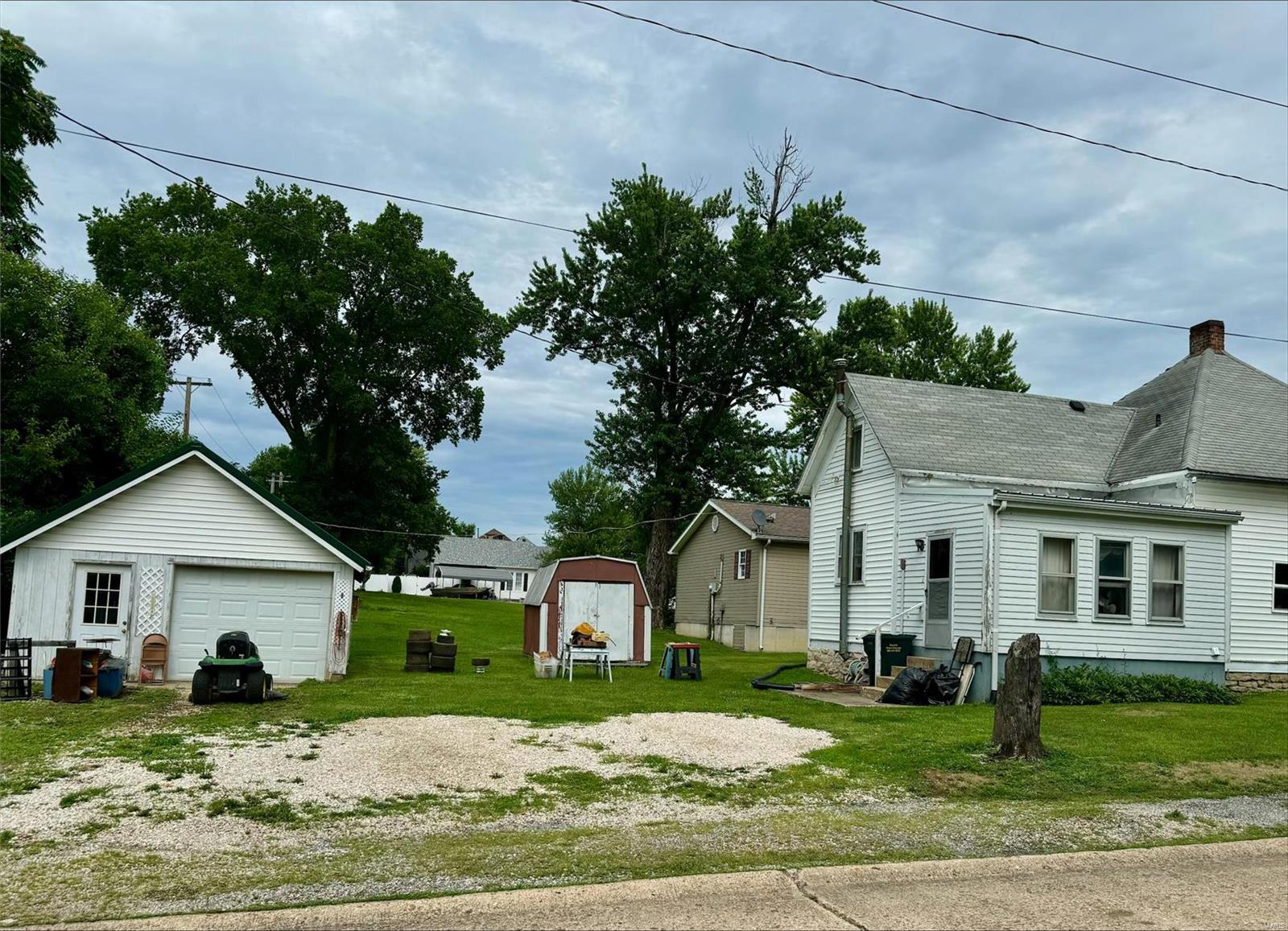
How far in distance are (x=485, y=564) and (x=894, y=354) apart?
56.7 m

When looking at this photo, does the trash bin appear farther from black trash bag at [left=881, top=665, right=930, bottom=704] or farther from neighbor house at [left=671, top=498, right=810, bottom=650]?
neighbor house at [left=671, top=498, right=810, bottom=650]

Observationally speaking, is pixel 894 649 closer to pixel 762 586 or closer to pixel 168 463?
pixel 762 586

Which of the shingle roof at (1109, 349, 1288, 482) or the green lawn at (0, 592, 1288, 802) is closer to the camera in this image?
the green lawn at (0, 592, 1288, 802)

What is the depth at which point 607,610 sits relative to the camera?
2547 centimetres

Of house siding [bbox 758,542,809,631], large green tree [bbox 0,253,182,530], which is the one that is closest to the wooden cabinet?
large green tree [bbox 0,253,182,530]

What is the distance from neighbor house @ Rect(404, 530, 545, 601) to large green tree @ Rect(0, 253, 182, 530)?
210ft

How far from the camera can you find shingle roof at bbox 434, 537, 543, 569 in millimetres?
96250

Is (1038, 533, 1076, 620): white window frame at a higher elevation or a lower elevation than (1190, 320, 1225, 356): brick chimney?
lower

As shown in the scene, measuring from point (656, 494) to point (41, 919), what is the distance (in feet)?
115

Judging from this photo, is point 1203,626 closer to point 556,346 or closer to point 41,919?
point 41,919

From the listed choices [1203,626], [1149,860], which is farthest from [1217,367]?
[1149,860]

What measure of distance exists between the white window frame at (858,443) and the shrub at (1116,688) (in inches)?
277

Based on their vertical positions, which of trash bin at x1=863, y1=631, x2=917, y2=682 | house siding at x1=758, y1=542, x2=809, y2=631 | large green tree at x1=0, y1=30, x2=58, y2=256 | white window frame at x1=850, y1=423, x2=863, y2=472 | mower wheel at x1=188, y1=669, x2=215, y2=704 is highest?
large green tree at x1=0, y1=30, x2=58, y2=256

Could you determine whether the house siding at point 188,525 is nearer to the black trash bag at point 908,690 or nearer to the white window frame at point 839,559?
the black trash bag at point 908,690
